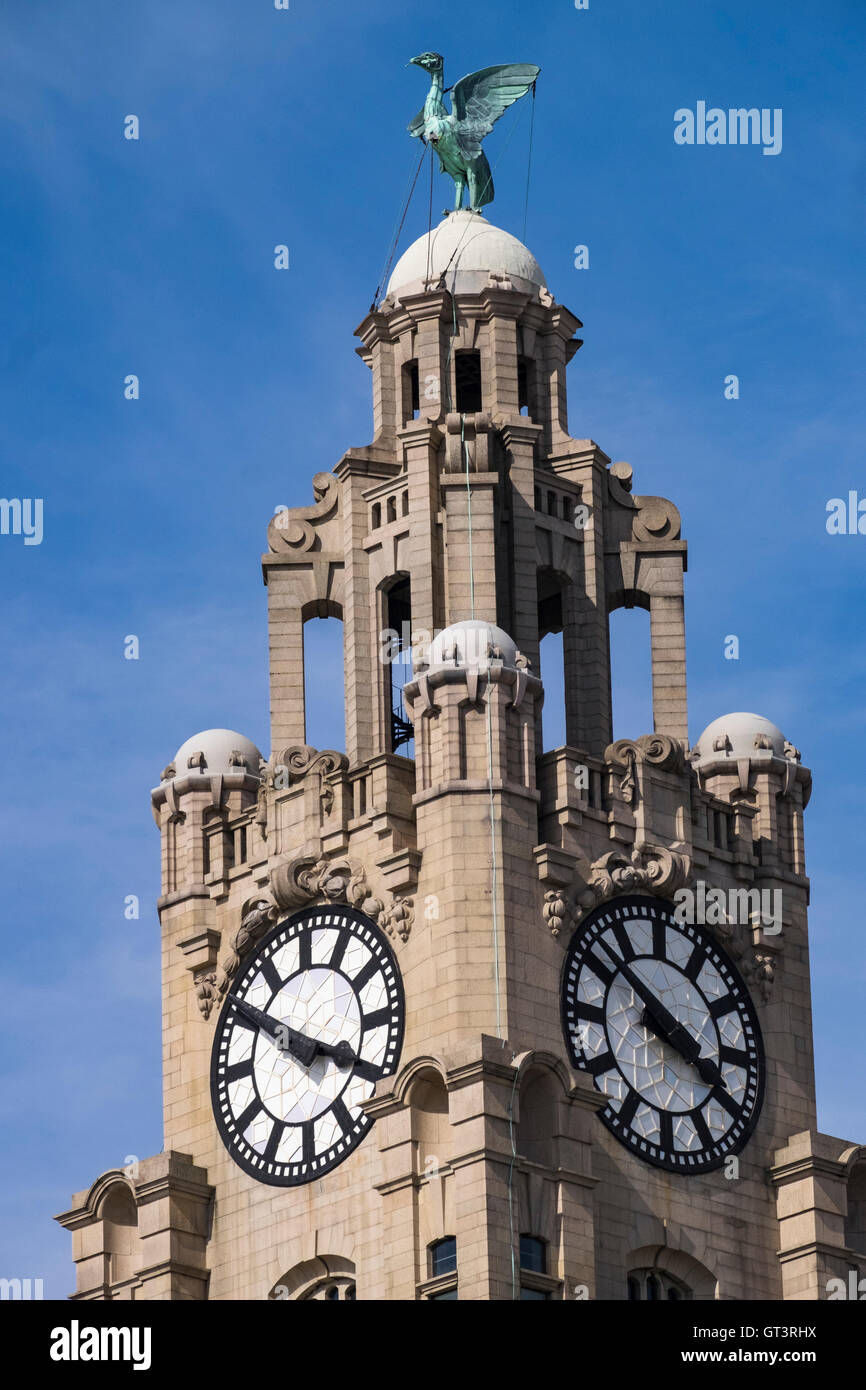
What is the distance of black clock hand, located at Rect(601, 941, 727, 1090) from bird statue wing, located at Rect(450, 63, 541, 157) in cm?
1579

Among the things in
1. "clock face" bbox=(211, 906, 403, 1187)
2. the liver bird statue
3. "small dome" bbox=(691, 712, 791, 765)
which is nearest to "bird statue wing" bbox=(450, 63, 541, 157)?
the liver bird statue

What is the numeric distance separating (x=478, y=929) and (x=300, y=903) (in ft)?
13.0

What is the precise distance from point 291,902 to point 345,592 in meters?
6.15

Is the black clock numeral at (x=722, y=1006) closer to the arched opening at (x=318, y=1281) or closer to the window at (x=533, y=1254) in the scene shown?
the window at (x=533, y=1254)

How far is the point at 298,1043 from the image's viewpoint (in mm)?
71188

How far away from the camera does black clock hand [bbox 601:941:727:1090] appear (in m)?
71.1

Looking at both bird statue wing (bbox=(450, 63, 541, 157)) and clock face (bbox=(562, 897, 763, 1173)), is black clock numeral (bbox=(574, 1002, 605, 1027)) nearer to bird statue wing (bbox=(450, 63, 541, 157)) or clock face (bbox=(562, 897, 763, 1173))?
clock face (bbox=(562, 897, 763, 1173))

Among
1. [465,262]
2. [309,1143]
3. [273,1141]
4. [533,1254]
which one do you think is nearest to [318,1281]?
[309,1143]

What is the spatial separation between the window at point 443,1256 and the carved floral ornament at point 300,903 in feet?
17.4

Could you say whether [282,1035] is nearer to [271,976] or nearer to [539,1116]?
[271,976]

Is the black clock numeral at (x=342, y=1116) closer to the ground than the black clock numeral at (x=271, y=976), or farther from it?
closer to the ground

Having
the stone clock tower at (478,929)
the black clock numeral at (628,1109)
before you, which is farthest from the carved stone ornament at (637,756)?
the black clock numeral at (628,1109)

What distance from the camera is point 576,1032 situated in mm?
70188

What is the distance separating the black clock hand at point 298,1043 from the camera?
70.7 meters
